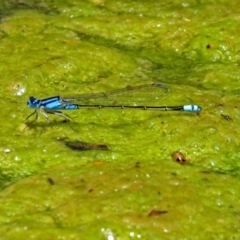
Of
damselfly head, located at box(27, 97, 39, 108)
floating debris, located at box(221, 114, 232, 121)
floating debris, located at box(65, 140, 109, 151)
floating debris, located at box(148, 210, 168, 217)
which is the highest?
damselfly head, located at box(27, 97, 39, 108)

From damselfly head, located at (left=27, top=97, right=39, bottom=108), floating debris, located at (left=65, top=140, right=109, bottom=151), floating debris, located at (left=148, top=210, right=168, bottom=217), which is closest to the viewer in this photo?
floating debris, located at (left=148, top=210, right=168, bottom=217)

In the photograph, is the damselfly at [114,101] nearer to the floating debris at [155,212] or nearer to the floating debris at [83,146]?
the floating debris at [83,146]

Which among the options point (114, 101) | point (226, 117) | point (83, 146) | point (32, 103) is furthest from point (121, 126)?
point (226, 117)

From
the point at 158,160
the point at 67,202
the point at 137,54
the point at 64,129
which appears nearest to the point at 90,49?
the point at 137,54

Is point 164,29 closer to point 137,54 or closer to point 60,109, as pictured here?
point 137,54

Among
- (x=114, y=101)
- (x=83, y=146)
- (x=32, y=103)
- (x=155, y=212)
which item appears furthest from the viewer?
(x=114, y=101)

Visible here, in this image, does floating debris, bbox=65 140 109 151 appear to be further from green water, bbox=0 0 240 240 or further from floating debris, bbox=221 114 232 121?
floating debris, bbox=221 114 232 121

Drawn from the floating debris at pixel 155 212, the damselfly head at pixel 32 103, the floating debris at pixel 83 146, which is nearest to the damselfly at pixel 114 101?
the damselfly head at pixel 32 103

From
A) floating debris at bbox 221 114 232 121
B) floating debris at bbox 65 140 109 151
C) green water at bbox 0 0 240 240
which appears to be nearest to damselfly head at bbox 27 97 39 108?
green water at bbox 0 0 240 240

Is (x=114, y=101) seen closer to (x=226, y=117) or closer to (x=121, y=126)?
(x=121, y=126)
